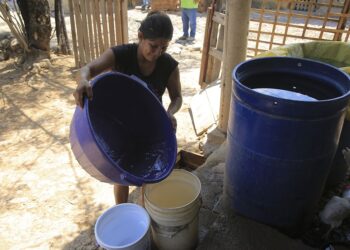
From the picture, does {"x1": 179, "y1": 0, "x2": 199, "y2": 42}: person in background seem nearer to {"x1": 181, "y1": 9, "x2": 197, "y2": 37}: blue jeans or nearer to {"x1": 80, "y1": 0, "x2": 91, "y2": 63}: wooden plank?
{"x1": 181, "y1": 9, "x2": 197, "y2": 37}: blue jeans

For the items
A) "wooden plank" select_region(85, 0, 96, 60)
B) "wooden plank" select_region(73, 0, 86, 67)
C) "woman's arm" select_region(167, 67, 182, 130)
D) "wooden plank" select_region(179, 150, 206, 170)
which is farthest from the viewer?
"wooden plank" select_region(73, 0, 86, 67)

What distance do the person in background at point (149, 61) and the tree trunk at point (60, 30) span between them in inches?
211

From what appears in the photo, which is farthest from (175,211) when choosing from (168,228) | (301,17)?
(301,17)

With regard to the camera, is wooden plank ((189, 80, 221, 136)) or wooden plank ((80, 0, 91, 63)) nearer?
wooden plank ((189, 80, 221, 136))

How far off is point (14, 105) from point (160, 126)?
402 cm

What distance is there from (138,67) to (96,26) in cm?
410

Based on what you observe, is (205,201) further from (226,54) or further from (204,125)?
(204,125)

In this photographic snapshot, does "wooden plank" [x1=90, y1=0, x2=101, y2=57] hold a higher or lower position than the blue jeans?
higher

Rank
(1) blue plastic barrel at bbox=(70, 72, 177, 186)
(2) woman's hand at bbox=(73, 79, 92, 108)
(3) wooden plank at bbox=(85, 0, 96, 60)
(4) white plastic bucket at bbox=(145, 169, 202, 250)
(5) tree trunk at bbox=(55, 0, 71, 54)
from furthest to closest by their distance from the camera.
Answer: (5) tree trunk at bbox=(55, 0, 71, 54) < (3) wooden plank at bbox=(85, 0, 96, 60) < (1) blue plastic barrel at bbox=(70, 72, 177, 186) < (4) white plastic bucket at bbox=(145, 169, 202, 250) < (2) woman's hand at bbox=(73, 79, 92, 108)

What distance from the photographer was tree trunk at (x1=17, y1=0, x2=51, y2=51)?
6.57m

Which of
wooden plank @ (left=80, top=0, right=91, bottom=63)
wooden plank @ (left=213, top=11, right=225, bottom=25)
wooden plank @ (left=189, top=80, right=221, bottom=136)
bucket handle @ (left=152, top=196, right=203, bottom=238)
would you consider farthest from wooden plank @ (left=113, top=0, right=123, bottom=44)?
bucket handle @ (left=152, top=196, right=203, bottom=238)

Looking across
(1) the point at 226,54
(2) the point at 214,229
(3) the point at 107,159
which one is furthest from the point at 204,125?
(3) the point at 107,159

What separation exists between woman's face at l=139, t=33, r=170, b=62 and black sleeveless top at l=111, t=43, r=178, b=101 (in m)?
0.13

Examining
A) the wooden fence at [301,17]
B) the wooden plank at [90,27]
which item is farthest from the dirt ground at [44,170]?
the wooden fence at [301,17]
